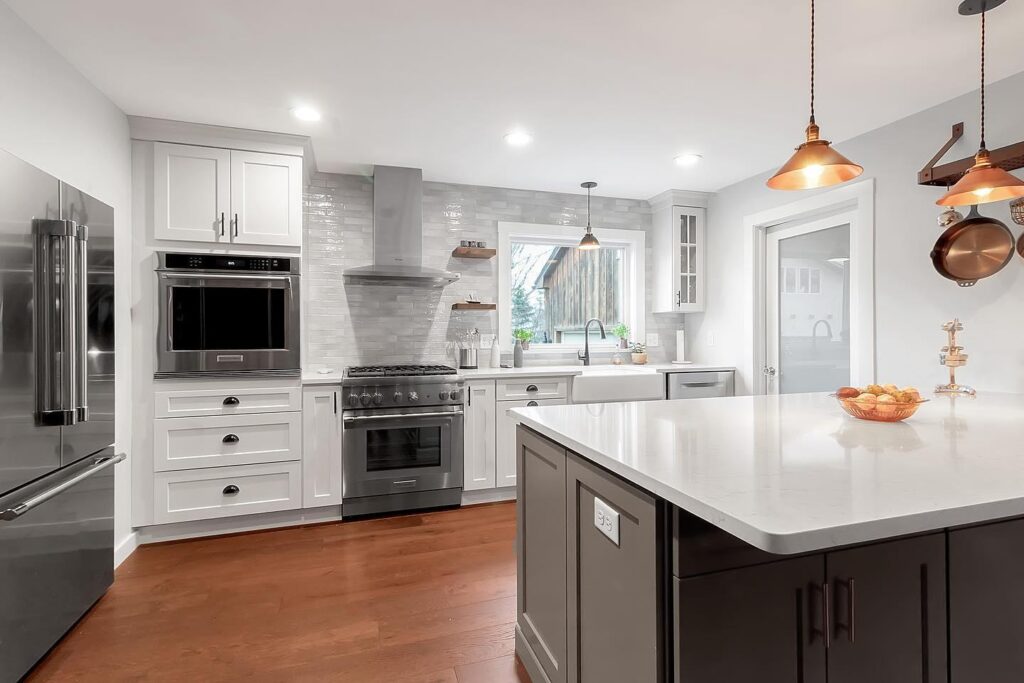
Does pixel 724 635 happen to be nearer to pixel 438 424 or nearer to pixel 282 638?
pixel 282 638

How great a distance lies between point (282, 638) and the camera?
6.64 feet

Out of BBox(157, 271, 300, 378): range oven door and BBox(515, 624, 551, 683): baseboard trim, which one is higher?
BBox(157, 271, 300, 378): range oven door

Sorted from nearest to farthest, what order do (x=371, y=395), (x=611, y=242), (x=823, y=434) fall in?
(x=823, y=434) → (x=371, y=395) → (x=611, y=242)

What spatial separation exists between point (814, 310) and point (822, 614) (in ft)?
10.0

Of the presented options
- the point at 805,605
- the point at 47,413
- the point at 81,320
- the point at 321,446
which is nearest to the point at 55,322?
the point at 81,320

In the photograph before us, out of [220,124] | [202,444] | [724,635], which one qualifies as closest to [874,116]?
[724,635]

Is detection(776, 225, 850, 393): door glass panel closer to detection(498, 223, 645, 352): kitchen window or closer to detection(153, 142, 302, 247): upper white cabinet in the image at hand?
detection(498, 223, 645, 352): kitchen window

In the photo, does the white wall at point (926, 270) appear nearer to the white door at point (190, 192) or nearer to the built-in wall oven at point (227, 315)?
the built-in wall oven at point (227, 315)

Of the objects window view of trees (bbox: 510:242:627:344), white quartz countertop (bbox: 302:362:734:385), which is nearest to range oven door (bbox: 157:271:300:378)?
white quartz countertop (bbox: 302:362:734:385)

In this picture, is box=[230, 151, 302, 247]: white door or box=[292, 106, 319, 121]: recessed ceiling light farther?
box=[230, 151, 302, 247]: white door

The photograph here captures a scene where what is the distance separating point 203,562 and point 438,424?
1.53 metres

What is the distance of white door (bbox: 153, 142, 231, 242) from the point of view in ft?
9.71

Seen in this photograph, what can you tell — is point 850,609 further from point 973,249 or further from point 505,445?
point 505,445

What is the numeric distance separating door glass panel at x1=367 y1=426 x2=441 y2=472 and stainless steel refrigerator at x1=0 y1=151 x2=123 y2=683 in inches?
56.0
